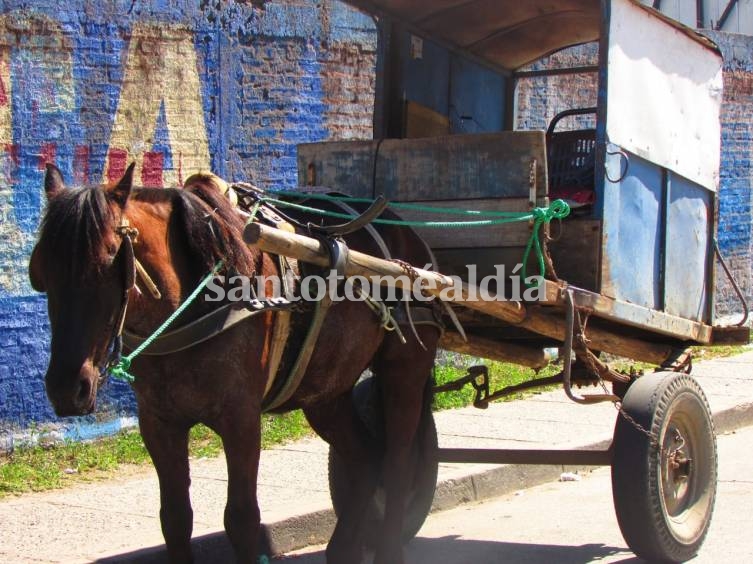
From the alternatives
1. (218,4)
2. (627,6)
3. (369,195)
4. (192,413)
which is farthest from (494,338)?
(218,4)

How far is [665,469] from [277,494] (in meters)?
2.23

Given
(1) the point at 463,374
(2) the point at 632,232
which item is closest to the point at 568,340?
(2) the point at 632,232

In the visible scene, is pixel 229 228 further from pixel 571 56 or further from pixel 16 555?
pixel 571 56

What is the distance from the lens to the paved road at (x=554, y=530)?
217 inches

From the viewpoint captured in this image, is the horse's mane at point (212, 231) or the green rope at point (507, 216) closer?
the horse's mane at point (212, 231)

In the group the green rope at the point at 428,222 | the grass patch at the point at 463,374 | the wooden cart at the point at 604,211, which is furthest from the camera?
the grass patch at the point at 463,374

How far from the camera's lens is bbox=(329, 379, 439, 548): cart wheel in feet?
18.4

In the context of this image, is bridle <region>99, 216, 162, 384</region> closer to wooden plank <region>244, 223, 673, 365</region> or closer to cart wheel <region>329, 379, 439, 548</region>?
wooden plank <region>244, 223, 673, 365</region>

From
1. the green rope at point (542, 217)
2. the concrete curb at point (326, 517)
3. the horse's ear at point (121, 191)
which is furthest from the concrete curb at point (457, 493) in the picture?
the horse's ear at point (121, 191)

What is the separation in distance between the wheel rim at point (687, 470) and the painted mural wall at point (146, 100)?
3756 mm

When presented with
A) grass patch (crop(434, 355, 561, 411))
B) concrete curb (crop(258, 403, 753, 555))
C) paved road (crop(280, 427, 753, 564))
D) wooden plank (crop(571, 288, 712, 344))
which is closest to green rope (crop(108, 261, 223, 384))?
wooden plank (crop(571, 288, 712, 344))

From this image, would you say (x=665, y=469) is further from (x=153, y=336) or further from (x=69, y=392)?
(x=69, y=392)

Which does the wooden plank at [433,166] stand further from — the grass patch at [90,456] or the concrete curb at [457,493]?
the concrete curb at [457,493]

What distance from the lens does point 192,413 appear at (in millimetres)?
4078
